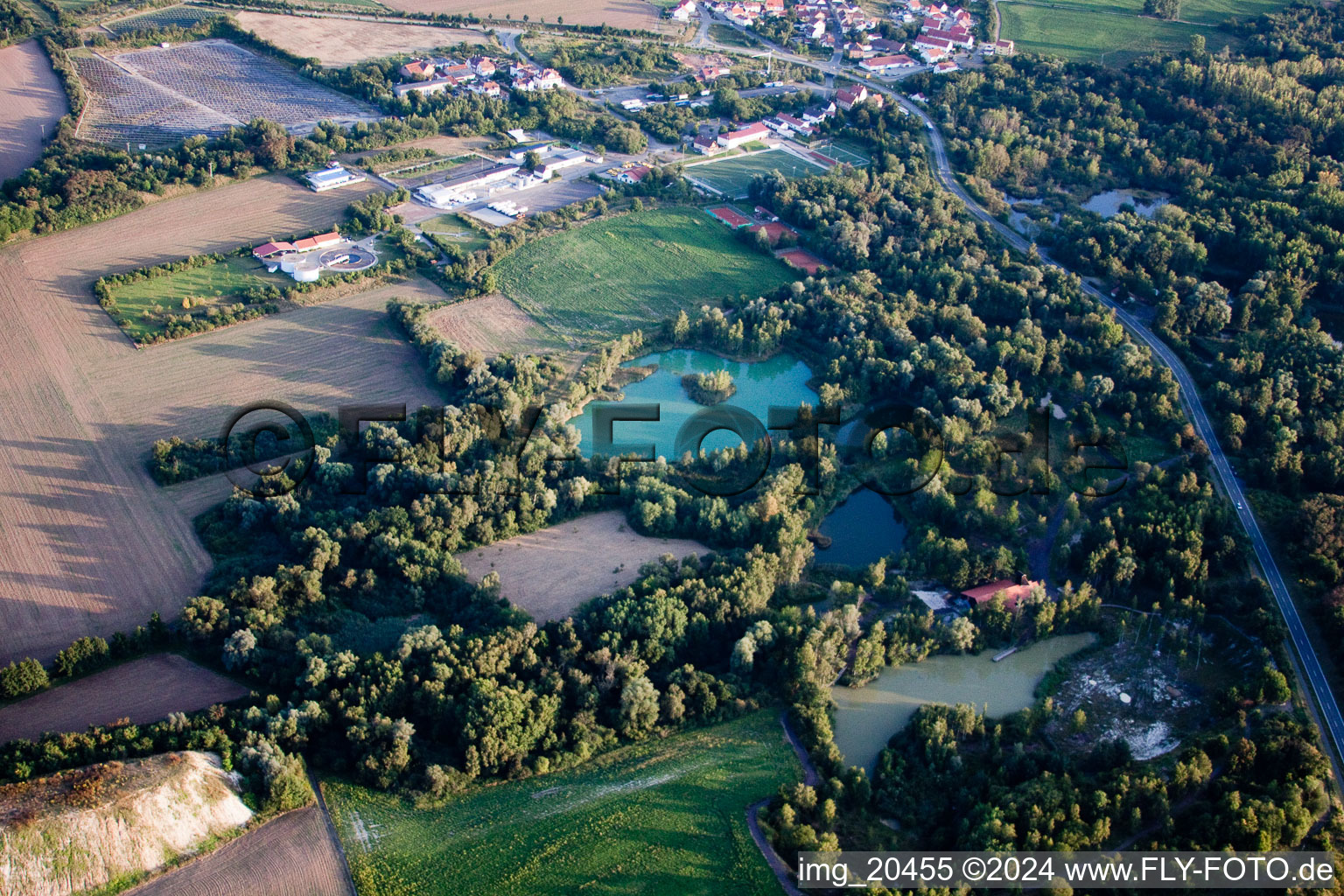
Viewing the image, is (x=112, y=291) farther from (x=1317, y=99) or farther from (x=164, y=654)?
(x=1317, y=99)

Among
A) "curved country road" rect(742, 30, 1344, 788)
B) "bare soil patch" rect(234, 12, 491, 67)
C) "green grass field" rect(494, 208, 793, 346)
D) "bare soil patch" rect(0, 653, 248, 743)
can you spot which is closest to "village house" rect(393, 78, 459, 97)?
"bare soil patch" rect(234, 12, 491, 67)

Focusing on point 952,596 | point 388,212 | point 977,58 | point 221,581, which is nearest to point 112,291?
point 388,212

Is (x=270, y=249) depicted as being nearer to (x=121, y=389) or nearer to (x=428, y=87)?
(x=121, y=389)

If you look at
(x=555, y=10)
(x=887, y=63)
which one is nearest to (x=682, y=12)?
(x=555, y=10)

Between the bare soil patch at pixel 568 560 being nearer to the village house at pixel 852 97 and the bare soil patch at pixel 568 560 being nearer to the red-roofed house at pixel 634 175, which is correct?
the red-roofed house at pixel 634 175

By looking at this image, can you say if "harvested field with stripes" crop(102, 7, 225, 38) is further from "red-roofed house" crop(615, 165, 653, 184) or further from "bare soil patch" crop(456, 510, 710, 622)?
"bare soil patch" crop(456, 510, 710, 622)
